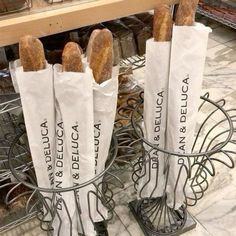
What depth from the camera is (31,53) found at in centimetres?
59

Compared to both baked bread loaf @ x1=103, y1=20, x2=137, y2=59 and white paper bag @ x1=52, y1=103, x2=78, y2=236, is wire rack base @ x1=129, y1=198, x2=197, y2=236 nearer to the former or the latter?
white paper bag @ x1=52, y1=103, x2=78, y2=236

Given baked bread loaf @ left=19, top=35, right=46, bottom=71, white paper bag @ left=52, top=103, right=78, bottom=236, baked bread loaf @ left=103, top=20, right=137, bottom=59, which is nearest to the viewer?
baked bread loaf @ left=19, top=35, right=46, bottom=71

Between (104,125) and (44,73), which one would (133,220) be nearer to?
(104,125)

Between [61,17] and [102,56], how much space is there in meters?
0.11

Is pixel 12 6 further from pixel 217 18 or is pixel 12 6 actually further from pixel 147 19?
pixel 217 18

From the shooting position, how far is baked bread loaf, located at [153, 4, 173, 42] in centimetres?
68

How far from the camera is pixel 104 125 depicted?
0.72m

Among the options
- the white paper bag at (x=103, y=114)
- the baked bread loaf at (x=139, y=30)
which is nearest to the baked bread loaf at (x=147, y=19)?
the baked bread loaf at (x=139, y=30)

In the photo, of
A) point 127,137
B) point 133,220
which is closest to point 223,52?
point 127,137

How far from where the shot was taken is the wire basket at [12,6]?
0.63 m

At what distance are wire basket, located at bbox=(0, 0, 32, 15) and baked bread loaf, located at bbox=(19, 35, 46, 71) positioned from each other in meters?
0.09

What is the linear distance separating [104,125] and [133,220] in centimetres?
49

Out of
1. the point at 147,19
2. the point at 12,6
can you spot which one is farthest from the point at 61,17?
the point at 147,19

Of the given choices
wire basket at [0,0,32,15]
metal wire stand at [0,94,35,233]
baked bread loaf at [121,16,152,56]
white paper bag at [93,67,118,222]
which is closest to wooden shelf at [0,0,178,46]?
wire basket at [0,0,32,15]
